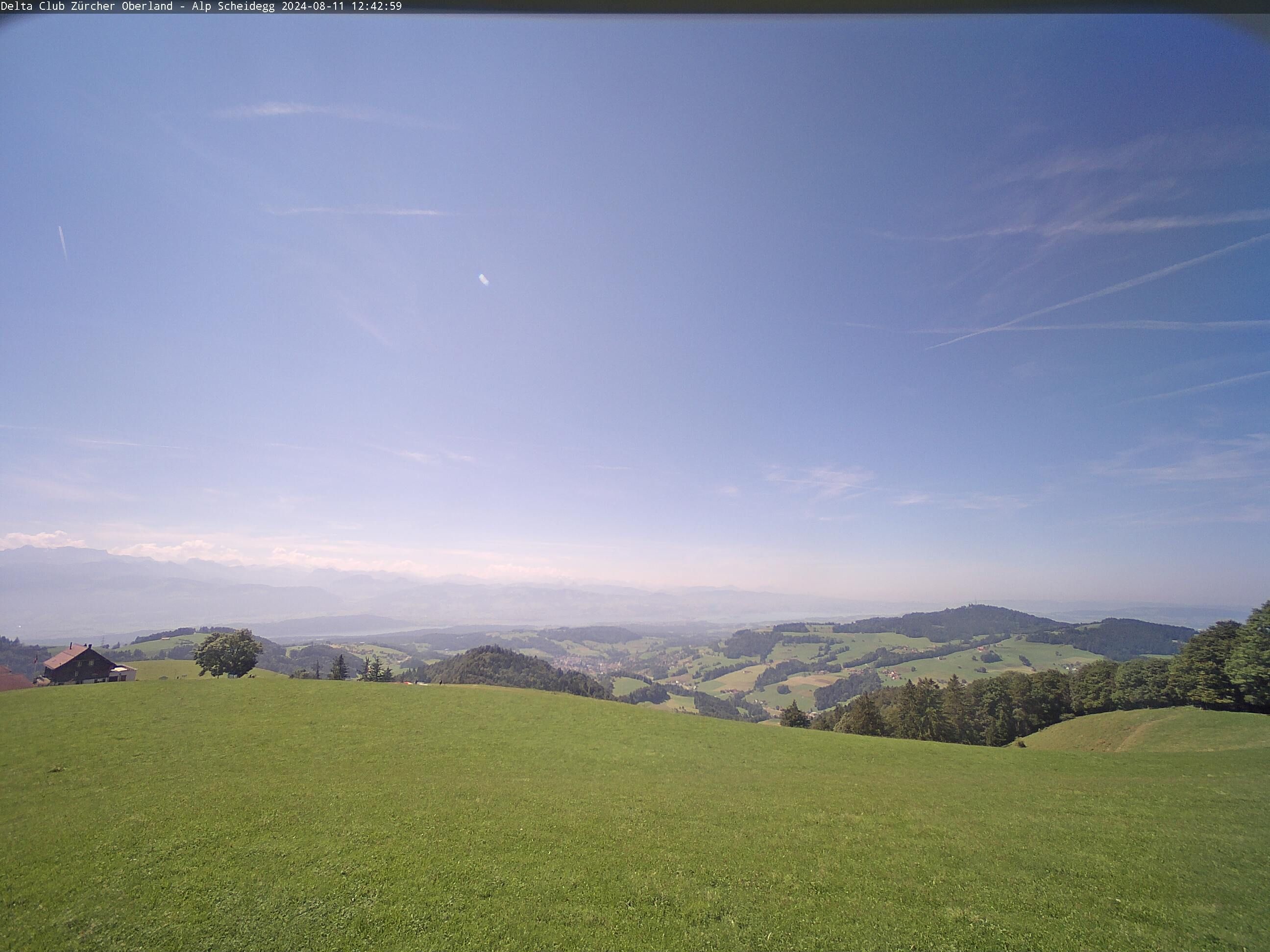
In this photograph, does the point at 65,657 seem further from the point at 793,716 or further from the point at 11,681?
the point at 793,716

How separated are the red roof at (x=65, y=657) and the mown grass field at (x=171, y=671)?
678 centimetres

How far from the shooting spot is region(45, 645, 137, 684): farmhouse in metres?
46.0

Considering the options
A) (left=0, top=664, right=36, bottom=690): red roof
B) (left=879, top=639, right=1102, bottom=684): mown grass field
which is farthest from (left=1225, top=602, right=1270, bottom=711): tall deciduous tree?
(left=879, top=639, right=1102, bottom=684): mown grass field

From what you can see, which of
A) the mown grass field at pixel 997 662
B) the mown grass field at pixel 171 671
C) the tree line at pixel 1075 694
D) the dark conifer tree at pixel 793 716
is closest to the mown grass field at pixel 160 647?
the mown grass field at pixel 171 671

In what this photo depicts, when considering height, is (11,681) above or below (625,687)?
above

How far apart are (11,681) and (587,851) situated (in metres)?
63.1

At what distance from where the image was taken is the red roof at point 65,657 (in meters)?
46.5

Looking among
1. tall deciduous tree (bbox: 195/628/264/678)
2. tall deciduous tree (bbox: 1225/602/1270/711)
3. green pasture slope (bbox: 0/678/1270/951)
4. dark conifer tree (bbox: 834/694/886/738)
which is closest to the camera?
green pasture slope (bbox: 0/678/1270/951)

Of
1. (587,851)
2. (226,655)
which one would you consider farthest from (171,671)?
(587,851)

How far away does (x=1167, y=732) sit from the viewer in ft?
109

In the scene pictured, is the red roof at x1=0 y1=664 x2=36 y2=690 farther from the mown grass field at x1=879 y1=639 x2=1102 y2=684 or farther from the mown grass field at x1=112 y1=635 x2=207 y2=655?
the mown grass field at x1=879 y1=639 x2=1102 y2=684

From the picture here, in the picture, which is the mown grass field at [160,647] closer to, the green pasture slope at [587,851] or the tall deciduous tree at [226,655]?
the tall deciduous tree at [226,655]

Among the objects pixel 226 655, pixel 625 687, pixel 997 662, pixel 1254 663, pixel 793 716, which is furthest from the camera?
pixel 625 687

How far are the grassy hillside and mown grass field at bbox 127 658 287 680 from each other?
86503 mm
